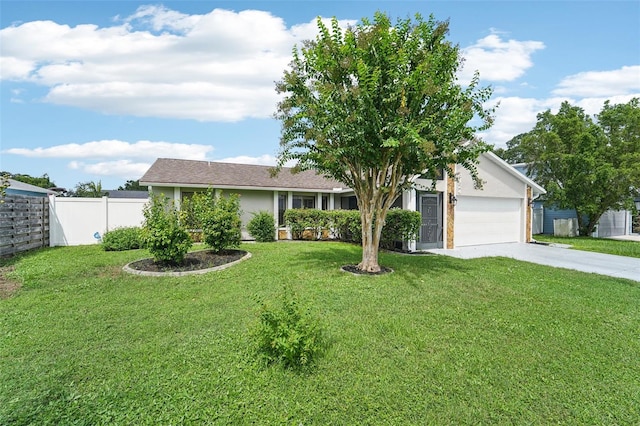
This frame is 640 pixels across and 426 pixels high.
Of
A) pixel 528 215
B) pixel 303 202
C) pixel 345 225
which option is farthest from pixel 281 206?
pixel 528 215

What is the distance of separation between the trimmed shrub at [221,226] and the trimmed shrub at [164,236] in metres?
1.07

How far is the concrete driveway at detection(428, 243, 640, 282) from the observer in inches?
368

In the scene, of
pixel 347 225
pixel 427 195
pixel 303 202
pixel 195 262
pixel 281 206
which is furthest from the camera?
pixel 303 202

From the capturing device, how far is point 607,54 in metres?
10.2

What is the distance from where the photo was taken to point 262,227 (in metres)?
14.2

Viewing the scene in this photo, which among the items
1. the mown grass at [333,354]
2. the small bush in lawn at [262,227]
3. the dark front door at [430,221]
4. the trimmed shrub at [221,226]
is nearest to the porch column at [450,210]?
the dark front door at [430,221]

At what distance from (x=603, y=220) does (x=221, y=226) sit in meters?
24.9

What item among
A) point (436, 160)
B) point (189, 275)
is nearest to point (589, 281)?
point (436, 160)

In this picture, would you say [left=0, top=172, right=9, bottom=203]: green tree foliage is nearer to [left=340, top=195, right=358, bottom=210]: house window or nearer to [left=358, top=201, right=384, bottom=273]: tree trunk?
[left=358, top=201, right=384, bottom=273]: tree trunk

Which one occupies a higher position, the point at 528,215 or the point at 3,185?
the point at 3,185

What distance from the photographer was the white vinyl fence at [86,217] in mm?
12258

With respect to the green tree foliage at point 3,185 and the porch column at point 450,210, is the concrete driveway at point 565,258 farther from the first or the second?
the green tree foliage at point 3,185

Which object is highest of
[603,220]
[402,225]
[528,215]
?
[528,215]

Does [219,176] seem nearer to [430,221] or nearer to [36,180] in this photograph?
[430,221]
